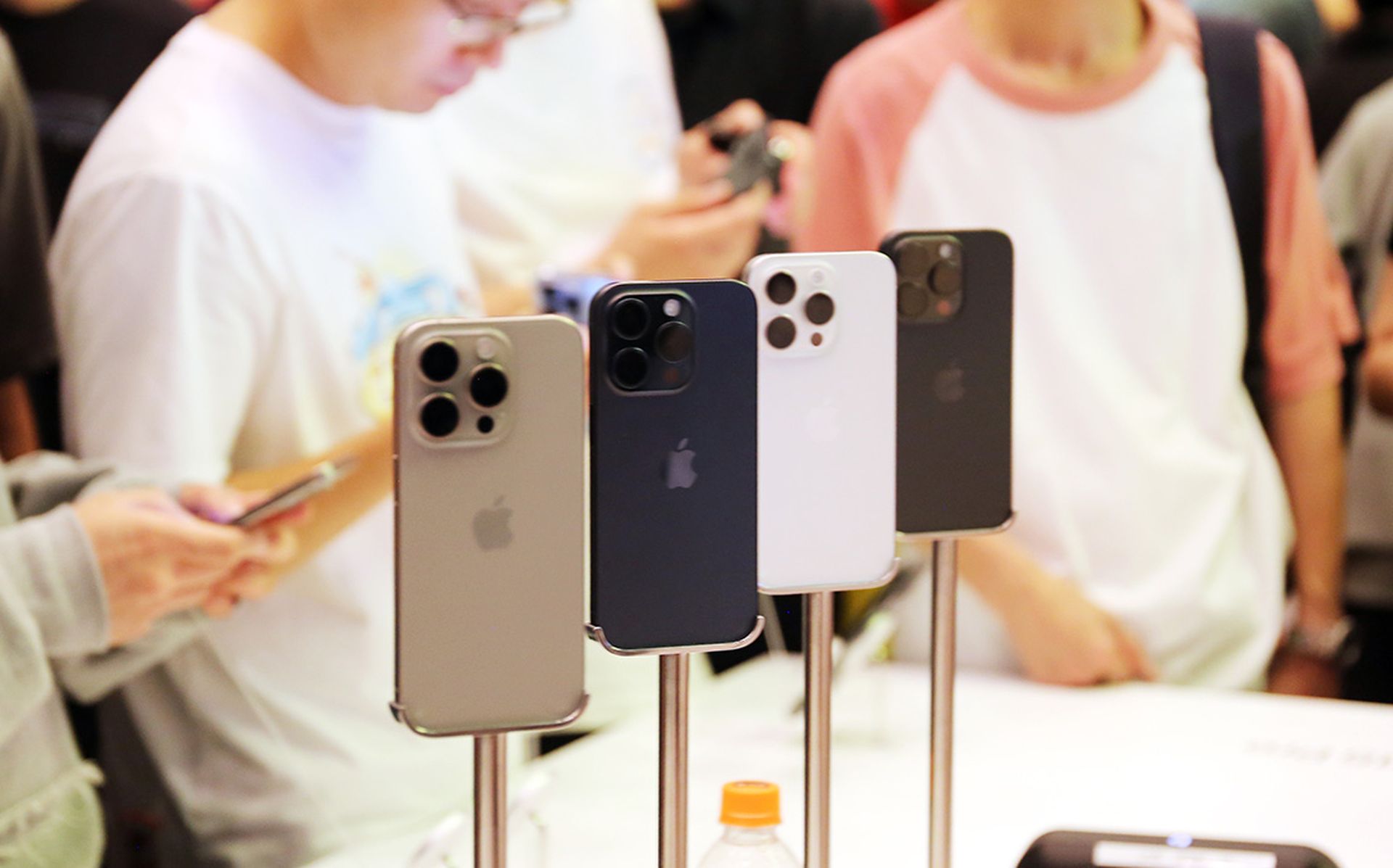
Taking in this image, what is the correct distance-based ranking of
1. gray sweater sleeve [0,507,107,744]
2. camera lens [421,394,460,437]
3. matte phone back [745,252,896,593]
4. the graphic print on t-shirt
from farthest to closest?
the graphic print on t-shirt, gray sweater sleeve [0,507,107,744], matte phone back [745,252,896,593], camera lens [421,394,460,437]

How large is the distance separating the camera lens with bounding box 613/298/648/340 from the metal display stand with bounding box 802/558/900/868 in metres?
0.17

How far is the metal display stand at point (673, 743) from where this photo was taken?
0.67 m

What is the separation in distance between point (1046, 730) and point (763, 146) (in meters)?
0.77

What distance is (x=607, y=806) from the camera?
1.19m

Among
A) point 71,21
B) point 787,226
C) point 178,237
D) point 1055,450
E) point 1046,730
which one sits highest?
point 71,21

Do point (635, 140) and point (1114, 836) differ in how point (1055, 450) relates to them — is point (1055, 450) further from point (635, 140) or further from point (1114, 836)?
point (1114, 836)

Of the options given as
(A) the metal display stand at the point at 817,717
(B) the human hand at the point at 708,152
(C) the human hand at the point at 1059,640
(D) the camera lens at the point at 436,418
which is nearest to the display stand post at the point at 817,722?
(A) the metal display stand at the point at 817,717

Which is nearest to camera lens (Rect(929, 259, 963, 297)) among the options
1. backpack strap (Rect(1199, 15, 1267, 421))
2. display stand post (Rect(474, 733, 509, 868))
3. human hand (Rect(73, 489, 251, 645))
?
display stand post (Rect(474, 733, 509, 868))

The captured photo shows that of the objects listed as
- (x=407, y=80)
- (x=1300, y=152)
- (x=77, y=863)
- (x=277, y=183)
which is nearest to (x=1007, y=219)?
(x=1300, y=152)

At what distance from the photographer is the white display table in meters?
1.11

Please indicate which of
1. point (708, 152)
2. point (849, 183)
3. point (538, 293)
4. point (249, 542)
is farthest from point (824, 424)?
point (708, 152)

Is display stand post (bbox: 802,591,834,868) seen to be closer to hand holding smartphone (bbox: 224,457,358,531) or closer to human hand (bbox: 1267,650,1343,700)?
hand holding smartphone (bbox: 224,457,358,531)

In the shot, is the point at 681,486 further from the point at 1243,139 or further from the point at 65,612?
the point at 1243,139

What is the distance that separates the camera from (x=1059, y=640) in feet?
5.04
